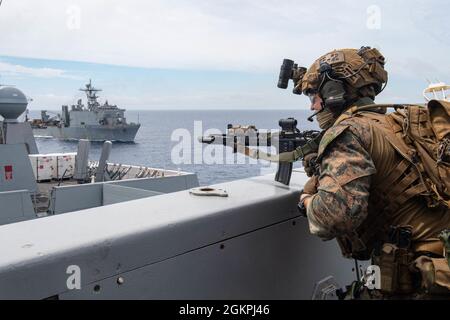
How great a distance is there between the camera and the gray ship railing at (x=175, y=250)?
5.69ft

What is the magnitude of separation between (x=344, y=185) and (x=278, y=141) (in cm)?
104

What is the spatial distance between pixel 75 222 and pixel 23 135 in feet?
56.4

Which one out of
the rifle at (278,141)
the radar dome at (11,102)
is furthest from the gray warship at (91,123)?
the rifle at (278,141)

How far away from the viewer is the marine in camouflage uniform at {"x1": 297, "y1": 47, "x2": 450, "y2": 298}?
82.9 inches

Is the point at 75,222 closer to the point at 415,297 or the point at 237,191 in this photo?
the point at 237,191

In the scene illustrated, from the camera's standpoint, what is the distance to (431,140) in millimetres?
2311

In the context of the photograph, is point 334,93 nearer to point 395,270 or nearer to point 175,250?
point 395,270

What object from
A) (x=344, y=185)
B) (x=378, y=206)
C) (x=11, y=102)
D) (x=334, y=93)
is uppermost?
(x=11, y=102)

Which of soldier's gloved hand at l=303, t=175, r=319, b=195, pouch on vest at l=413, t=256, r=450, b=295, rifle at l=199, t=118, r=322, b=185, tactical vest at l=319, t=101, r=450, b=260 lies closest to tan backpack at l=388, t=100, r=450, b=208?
tactical vest at l=319, t=101, r=450, b=260

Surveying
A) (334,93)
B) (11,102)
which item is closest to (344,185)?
(334,93)

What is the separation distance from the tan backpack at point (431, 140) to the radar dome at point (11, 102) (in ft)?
57.4

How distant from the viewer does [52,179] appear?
20250 mm

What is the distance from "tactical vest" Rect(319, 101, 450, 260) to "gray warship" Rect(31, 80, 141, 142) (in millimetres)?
68853

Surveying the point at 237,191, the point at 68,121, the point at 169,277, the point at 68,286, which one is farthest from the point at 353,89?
the point at 68,121
